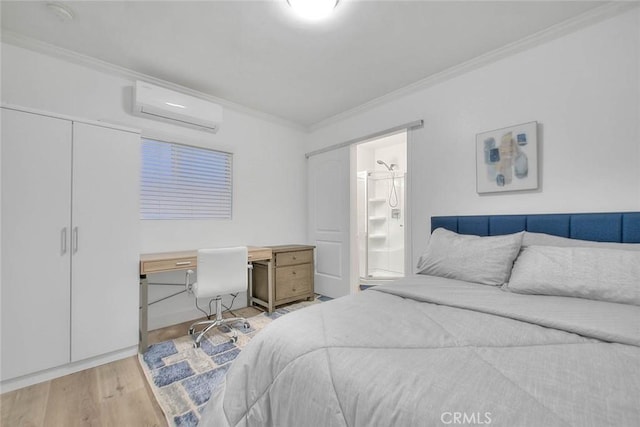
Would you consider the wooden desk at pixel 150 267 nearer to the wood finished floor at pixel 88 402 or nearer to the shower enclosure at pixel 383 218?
the wood finished floor at pixel 88 402

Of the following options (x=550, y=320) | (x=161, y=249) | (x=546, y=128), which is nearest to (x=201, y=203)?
(x=161, y=249)

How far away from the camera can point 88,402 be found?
1.62 metres

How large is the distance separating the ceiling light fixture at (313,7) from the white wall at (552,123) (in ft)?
4.70

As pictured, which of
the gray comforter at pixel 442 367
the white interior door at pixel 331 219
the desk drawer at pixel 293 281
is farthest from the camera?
the white interior door at pixel 331 219

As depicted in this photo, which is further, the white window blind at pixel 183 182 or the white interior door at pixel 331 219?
the white interior door at pixel 331 219

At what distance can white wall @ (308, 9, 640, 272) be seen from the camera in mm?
1786

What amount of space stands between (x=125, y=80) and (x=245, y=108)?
4.07 ft

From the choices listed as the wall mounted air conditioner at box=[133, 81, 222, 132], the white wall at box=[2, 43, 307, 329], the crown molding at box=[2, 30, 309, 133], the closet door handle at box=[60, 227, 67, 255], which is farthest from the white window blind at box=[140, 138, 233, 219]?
the closet door handle at box=[60, 227, 67, 255]

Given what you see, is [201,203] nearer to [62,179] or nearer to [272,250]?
[272,250]

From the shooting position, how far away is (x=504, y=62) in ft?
7.51

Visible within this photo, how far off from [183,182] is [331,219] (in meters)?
1.88

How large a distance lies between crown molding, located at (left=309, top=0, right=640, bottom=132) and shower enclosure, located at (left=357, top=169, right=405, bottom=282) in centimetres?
198

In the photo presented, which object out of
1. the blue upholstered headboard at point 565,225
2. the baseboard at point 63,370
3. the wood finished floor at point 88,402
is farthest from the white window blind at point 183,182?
the blue upholstered headboard at point 565,225

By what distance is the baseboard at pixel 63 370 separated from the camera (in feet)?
5.69
